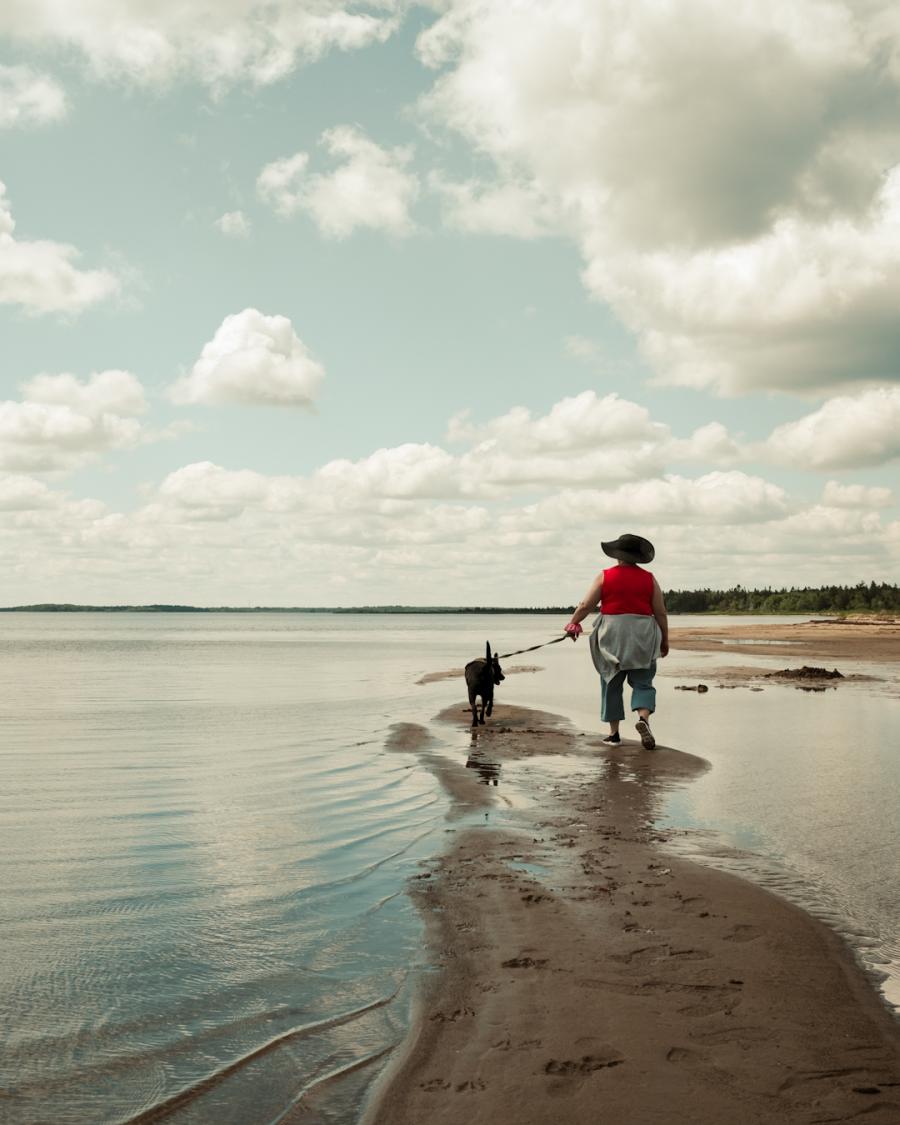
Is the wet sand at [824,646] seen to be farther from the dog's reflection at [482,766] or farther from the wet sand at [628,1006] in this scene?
the wet sand at [628,1006]

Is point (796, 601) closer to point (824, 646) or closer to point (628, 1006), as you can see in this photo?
point (824, 646)

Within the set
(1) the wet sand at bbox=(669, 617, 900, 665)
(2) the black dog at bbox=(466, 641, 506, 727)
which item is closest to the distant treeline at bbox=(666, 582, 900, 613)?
(1) the wet sand at bbox=(669, 617, 900, 665)

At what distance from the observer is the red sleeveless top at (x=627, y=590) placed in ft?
40.3

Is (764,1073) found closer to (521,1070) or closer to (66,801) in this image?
(521,1070)

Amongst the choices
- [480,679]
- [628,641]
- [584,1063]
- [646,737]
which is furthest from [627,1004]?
[480,679]

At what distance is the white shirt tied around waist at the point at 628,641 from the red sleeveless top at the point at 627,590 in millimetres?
96

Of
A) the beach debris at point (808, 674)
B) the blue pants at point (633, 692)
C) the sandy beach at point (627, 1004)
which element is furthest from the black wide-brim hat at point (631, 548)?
the beach debris at point (808, 674)

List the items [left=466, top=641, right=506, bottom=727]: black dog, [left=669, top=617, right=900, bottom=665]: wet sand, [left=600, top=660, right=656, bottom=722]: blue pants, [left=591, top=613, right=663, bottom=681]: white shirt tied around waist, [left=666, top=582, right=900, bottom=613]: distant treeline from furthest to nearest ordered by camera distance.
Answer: [left=666, top=582, right=900, bottom=613]: distant treeline
[left=669, top=617, right=900, bottom=665]: wet sand
[left=466, top=641, right=506, bottom=727]: black dog
[left=600, top=660, right=656, bottom=722]: blue pants
[left=591, top=613, right=663, bottom=681]: white shirt tied around waist

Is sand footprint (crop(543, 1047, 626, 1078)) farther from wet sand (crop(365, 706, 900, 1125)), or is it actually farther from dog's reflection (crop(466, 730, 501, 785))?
dog's reflection (crop(466, 730, 501, 785))

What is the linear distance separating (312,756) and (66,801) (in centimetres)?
387

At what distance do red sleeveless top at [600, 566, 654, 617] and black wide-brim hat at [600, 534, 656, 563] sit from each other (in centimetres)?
16

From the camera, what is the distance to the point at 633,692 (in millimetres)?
12305

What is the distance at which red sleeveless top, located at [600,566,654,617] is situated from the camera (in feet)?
40.3

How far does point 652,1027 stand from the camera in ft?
11.7
